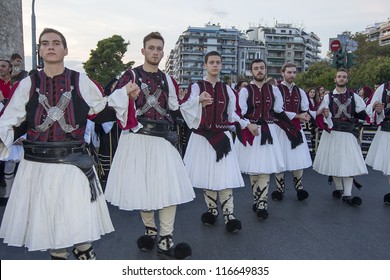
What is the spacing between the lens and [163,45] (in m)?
4.64

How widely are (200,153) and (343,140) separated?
2939mm

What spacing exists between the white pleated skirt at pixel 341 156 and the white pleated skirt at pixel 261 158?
4.13ft

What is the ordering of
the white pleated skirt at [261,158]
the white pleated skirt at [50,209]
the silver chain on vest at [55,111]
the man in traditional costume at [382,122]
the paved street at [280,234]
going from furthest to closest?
the man in traditional costume at [382,122] → the white pleated skirt at [261,158] → the paved street at [280,234] → the silver chain on vest at [55,111] → the white pleated skirt at [50,209]

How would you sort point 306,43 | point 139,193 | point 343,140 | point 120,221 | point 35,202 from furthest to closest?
point 306,43 → point 343,140 → point 120,221 → point 139,193 → point 35,202

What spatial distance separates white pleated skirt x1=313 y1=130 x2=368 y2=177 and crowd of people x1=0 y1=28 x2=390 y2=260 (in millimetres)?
19

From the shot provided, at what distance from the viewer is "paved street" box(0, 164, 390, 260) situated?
4820mm

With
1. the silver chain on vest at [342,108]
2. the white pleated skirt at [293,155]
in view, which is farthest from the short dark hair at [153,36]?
the silver chain on vest at [342,108]

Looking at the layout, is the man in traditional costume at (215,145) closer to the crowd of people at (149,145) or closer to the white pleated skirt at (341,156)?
the crowd of people at (149,145)

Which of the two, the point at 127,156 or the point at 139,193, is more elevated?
the point at 127,156

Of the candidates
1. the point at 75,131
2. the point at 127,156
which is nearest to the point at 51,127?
the point at 75,131

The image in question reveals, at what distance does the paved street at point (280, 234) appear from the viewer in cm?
482

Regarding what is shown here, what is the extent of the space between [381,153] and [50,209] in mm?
5726

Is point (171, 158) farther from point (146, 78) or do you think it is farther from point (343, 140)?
point (343, 140)

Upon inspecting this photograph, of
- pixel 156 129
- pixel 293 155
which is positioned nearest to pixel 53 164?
pixel 156 129
